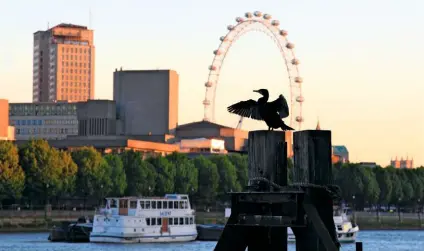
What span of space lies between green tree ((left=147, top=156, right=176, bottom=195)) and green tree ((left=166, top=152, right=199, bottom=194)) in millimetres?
1532

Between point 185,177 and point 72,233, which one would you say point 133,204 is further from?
point 185,177

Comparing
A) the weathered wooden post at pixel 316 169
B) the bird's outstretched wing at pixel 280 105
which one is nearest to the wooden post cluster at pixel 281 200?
the weathered wooden post at pixel 316 169

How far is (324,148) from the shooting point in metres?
23.8

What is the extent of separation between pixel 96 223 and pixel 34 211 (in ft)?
142

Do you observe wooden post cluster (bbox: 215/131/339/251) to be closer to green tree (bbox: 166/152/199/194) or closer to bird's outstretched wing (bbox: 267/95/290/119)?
bird's outstretched wing (bbox: 267/95/290/119)

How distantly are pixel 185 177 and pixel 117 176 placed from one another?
16772mm

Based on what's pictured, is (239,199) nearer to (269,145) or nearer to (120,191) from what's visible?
(269,145)

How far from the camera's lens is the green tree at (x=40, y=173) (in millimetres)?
160875

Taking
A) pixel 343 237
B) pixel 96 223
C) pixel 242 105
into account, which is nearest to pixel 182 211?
pixel 96 223

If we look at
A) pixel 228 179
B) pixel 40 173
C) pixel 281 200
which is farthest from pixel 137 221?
pixel 281 200

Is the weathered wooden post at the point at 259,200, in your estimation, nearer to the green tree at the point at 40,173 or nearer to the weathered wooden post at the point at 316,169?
the weathered wooden post at the point at 316,169

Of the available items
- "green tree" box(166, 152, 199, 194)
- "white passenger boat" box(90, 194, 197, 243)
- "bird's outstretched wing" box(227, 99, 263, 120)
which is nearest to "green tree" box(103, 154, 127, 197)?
"green tree" box(166, 152, 199, 194)

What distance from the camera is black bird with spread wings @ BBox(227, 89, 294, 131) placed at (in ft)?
81.0

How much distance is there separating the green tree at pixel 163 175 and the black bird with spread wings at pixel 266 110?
154738mm
